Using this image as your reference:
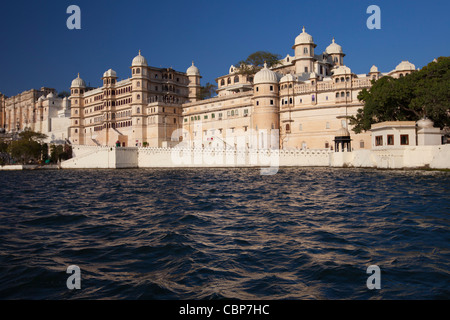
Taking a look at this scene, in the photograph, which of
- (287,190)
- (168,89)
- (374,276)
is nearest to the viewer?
(374,276)

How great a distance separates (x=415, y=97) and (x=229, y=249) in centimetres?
4058

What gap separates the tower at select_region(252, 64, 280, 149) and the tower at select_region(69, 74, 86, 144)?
151 feet

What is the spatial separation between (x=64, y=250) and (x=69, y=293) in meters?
3.08

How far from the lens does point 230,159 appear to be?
169 feet

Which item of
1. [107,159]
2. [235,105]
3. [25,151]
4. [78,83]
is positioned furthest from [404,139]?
[78,83]

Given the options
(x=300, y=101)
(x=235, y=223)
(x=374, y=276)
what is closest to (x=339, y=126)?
(x=300, y=101)

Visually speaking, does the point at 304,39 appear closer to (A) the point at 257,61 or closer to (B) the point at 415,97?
(A) the point at 257,61

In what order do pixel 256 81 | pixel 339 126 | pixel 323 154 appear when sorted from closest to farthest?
1. pixel 323 154
2. pixel 339 126
3. pixel 256 81

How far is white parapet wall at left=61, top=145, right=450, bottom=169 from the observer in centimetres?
3662

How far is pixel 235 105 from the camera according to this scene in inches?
2549

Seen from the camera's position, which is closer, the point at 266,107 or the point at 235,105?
the point at 266,107

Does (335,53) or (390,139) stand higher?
(335,53)

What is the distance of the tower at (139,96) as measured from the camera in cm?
7050

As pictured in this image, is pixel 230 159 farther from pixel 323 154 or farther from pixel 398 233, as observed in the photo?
pixel 398 233
